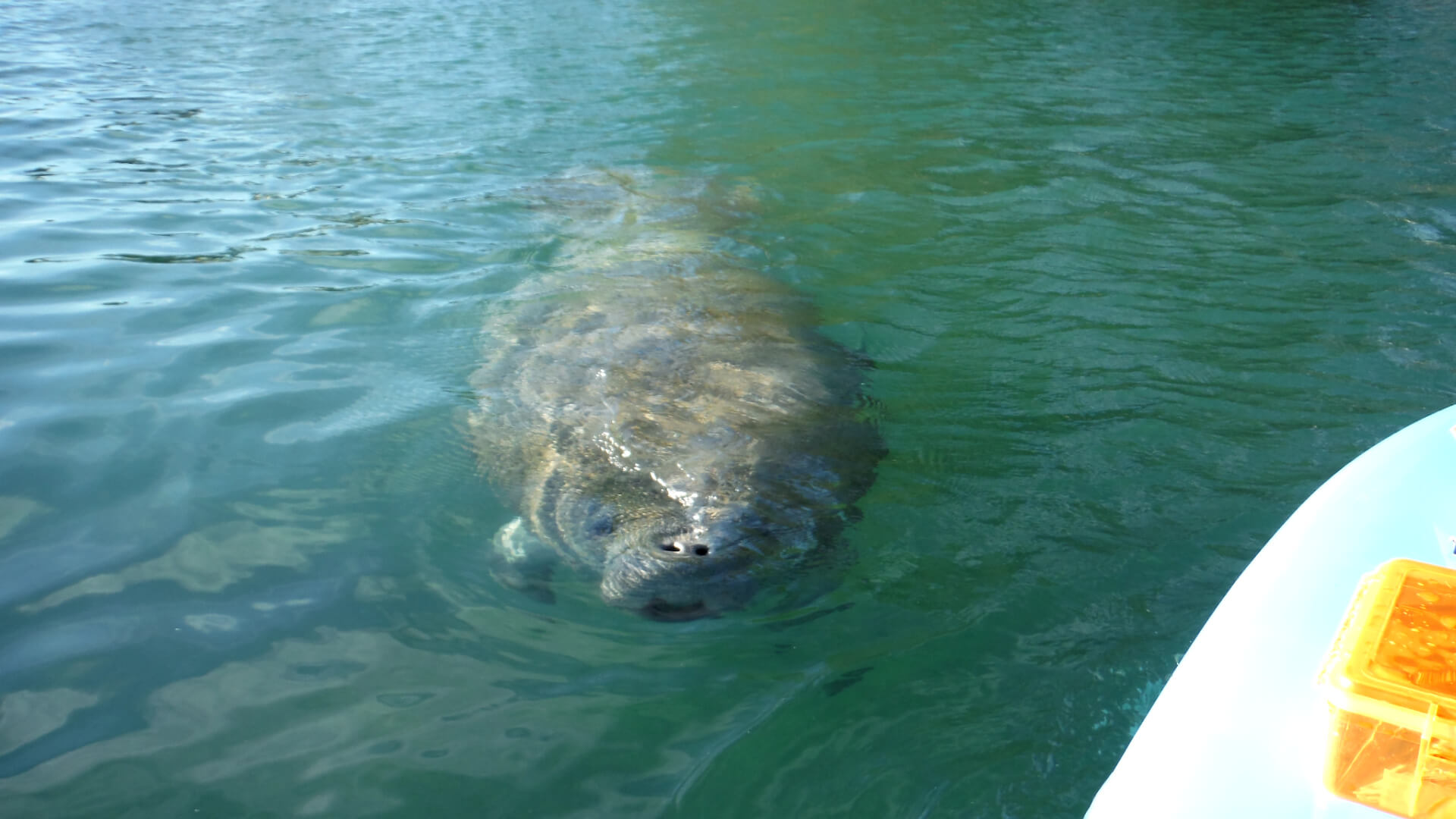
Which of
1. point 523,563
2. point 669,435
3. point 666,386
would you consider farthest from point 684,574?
point 666,386

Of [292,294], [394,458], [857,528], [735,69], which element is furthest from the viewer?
[735,69]

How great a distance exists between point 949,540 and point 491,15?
1555cm

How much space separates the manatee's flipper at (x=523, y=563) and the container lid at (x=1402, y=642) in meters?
2.25

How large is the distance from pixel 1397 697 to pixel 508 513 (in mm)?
2800

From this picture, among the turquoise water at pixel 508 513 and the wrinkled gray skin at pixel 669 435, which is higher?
the wrinkled gray skin at pixel 669 435

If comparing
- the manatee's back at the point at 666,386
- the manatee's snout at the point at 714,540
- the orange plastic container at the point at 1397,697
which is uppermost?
the orange plastic container at the point at 1397,697

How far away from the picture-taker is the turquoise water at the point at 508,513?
2676 mm

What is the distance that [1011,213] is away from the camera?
278 inches

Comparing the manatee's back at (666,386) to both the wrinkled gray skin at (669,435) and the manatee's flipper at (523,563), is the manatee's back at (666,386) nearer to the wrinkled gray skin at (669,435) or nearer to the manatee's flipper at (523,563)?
the wrinkled gray skin at (669,435)

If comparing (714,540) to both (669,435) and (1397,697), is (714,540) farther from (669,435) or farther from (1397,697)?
(1397,697)

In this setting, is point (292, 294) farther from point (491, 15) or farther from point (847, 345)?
point (491, 15)

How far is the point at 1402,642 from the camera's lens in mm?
1932

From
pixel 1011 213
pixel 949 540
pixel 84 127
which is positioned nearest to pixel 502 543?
pixel 949 540

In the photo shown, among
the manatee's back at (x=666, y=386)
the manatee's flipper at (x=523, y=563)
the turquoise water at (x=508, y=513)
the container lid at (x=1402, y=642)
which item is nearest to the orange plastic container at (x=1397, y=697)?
the container lid at (x=1402, y=642)
